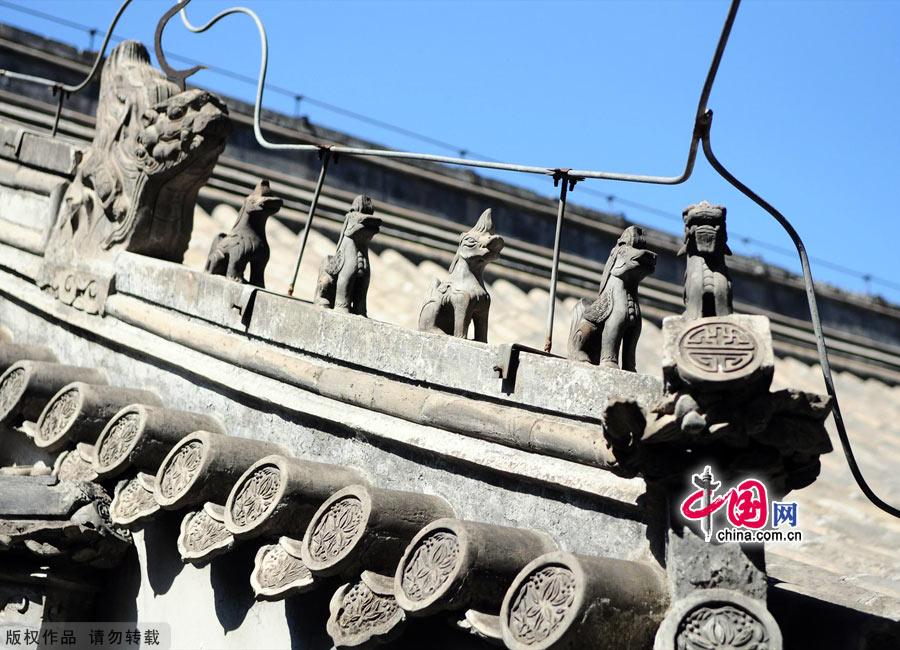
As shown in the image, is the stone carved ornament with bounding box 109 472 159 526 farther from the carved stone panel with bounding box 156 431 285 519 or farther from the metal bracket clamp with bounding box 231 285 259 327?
the metal bracket clamp with bounding box 231 285 259 327

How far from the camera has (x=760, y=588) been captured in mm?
4625

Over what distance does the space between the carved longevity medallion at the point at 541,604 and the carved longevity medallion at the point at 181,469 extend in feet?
6.88

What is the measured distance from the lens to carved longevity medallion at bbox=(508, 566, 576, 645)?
4.64m

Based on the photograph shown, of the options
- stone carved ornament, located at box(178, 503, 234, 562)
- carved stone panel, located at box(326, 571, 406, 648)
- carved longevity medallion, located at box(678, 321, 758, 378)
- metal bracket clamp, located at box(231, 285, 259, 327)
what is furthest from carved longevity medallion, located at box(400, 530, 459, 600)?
metal bracket clamp, located at box(231, 285, 259, 327)

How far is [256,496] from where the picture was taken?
19.6 feet

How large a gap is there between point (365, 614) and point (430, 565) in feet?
1.68

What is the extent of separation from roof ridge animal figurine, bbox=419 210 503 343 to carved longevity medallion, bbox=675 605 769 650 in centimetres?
190

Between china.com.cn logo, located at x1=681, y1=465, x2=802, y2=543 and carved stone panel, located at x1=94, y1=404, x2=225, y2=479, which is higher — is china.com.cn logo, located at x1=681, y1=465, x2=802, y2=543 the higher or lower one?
A: the lower one

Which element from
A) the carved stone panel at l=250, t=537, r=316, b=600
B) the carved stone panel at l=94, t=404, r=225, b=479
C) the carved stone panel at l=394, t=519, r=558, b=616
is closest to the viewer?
the carved stone panel at l=394, t=519, r=558, b=616

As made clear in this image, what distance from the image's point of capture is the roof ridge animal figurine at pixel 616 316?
5.55 m

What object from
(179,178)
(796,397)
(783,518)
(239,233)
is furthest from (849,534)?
(179,178)

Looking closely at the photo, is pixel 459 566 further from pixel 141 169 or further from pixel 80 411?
pixel 141 169

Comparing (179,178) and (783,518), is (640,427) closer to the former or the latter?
(783,518)

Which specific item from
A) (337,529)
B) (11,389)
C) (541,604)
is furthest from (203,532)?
(541,604)
